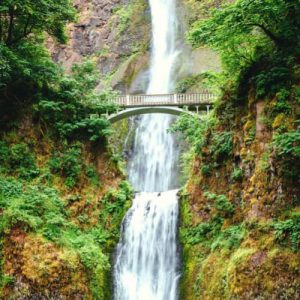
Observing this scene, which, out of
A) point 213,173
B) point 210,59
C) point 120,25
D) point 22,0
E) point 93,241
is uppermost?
point 120,25

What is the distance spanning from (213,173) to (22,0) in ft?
31.8

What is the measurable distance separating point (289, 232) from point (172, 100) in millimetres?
13015

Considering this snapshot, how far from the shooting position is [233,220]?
13.0 meters

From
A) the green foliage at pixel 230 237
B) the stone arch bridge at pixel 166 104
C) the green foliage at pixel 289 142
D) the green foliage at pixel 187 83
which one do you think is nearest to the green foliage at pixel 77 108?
the stone arch bridge at pixel 166 104

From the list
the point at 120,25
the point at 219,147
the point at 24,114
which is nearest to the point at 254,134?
the point at 219,147

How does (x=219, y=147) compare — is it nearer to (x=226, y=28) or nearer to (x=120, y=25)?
(x=226, y=28)

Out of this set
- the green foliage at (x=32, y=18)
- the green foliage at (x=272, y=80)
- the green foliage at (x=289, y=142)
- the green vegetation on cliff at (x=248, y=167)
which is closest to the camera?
the green foliage at (x=289, y=142)

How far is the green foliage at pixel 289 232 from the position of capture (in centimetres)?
1004

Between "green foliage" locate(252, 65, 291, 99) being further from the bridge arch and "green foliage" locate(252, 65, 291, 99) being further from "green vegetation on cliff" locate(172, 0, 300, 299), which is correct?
the bridge arch

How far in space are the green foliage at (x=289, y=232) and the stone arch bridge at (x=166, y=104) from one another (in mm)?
11903

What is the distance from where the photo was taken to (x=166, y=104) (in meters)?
22.1

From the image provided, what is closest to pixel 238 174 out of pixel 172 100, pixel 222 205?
pixel 222 205

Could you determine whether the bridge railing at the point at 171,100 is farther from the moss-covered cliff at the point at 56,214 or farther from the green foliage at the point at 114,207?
the green foliage at the point at 114,207

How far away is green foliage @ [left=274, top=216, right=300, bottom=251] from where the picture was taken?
10039mm
